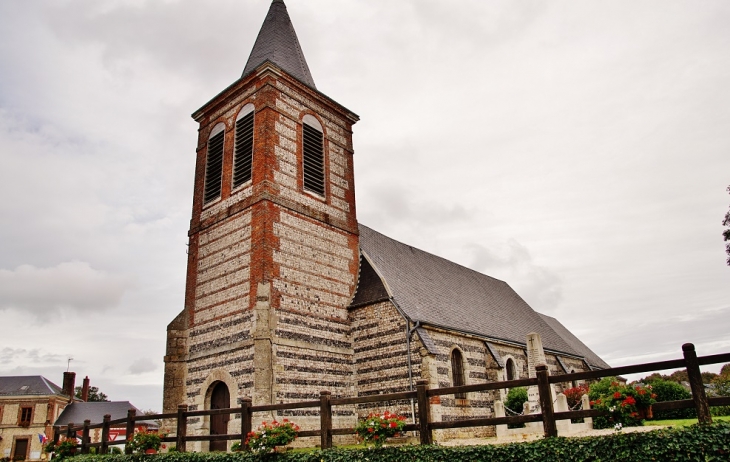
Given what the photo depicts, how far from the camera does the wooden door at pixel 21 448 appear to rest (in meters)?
46.1

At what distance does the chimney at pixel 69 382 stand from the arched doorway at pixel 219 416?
42.0 metres

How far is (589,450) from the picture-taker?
24.0ft

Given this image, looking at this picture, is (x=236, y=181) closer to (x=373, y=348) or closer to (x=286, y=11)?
(x=373, y=348)

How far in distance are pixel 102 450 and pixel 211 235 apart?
8.52 meters

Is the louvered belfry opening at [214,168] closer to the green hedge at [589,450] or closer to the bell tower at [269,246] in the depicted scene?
the bell tower at [269,246]

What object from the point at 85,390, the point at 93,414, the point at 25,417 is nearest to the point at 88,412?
the point at 93,414

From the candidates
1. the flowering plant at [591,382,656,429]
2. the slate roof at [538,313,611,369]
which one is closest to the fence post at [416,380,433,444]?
the flowering plant at [591,382,656,429]

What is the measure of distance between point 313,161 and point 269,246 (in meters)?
5.01

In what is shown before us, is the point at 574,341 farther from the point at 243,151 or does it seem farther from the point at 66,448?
the point at 66,448

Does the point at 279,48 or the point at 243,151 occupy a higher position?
the point at 279,48

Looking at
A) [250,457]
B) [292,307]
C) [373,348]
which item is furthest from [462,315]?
[250,457]

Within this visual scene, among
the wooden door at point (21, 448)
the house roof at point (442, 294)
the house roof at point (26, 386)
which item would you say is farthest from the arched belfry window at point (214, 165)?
the wooden door at point (21, 448)

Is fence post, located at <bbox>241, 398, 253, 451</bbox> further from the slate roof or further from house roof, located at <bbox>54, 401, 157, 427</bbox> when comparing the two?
house roof, located at <bbox>54, 401, 157, 427</bbox>

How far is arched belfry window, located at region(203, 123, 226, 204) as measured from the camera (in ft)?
72.2
